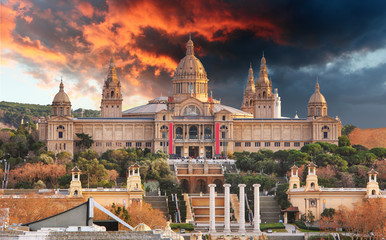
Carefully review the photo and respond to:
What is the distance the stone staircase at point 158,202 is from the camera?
10656cm

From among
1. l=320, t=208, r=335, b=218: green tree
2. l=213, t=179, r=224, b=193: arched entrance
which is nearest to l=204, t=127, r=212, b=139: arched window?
l=213, t=179, r=224, b=193: arched entrance

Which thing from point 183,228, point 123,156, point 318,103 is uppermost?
point 318,103

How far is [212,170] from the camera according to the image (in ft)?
433

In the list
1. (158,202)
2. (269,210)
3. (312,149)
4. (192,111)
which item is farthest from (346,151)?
(158,202)

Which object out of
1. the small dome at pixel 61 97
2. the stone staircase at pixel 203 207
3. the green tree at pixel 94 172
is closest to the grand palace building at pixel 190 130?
the small dome at pixel 61 97

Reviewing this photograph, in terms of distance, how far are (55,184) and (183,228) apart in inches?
1016

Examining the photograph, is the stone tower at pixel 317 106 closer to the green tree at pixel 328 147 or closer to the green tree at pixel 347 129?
the green tree at pixel 328 147

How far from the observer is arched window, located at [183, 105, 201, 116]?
504 feet

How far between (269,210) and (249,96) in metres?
76.7

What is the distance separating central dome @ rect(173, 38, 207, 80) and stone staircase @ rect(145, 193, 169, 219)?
1952 inches

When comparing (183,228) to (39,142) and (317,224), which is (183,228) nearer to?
(317,224)

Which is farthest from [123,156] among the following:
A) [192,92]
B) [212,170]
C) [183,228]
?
[183,228]

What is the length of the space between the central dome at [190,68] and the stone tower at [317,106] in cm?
1971

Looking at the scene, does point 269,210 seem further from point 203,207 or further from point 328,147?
point 328,147
